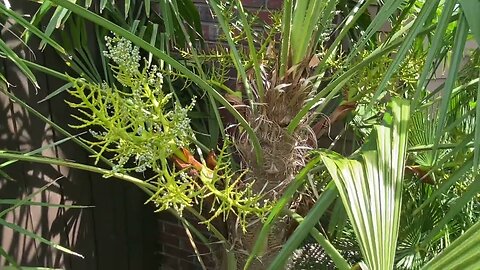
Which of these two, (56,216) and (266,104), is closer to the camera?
(266,104)

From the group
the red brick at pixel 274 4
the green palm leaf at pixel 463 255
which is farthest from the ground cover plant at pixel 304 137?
the red brick at pixel 274 4

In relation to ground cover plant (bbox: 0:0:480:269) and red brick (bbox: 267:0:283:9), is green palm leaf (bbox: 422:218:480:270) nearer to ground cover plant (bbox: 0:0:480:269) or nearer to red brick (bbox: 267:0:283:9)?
ground cover plant (bbox: 0:0:480:269)

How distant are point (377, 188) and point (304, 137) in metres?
0.31

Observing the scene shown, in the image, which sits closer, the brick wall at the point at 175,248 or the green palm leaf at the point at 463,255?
the green palm leaf at the point at 463,255

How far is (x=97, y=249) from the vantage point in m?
1.65

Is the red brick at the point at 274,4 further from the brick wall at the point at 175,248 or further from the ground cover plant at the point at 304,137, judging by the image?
the brick wall at the point at 175,248

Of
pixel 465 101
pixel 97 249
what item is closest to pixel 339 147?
pixel 465 101

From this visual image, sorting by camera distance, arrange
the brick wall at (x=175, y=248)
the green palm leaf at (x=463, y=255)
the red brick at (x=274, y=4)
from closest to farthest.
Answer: the green palm leaf at (x=463, y=255) → the red brick at (x=274, y=4) → the brick wall at (x=175, y=248)

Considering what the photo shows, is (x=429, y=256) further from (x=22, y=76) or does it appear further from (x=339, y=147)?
(x=22, y=76)

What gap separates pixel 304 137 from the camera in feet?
3.32

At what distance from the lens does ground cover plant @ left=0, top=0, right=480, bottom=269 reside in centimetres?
71

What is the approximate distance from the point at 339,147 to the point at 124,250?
0.73 meters

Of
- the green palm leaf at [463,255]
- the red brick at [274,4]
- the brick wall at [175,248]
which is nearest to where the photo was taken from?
the green palm leaf at [463,255]

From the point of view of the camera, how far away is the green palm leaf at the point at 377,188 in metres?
0.64
